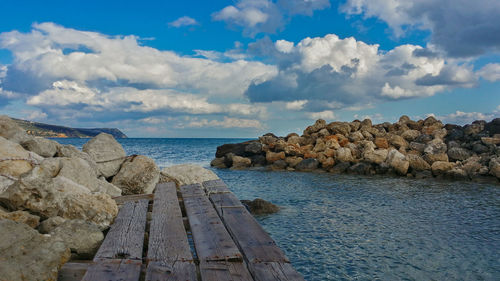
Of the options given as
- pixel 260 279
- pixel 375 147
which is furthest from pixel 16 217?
pixel 375 147

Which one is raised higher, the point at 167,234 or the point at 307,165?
the point at 167,234

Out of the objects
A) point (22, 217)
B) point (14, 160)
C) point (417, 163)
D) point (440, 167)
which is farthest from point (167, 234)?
point (417, 163)

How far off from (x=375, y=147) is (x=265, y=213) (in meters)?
17.4

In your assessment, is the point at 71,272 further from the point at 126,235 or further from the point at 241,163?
the point at 241,163

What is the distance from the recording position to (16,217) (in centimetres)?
445

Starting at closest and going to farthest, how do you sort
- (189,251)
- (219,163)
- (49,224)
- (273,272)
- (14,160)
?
1. (273,272)
2. (189,251)
3. (49,224)
4. (14,160)
5. (219,163)

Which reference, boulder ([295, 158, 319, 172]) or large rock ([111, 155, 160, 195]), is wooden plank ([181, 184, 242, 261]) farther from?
boulder ([295, 158, 319, 172])

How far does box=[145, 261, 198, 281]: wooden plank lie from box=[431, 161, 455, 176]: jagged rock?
22.1 meters

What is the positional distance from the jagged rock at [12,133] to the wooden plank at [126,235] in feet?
15.9

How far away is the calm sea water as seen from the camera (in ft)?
23.8

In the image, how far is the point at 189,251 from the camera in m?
3.41

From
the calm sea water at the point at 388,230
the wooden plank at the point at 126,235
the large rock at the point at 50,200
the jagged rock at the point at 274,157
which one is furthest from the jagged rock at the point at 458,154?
the large rock at the point at 50,200

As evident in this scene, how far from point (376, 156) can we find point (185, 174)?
701 inches

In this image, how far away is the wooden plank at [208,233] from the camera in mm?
3277
